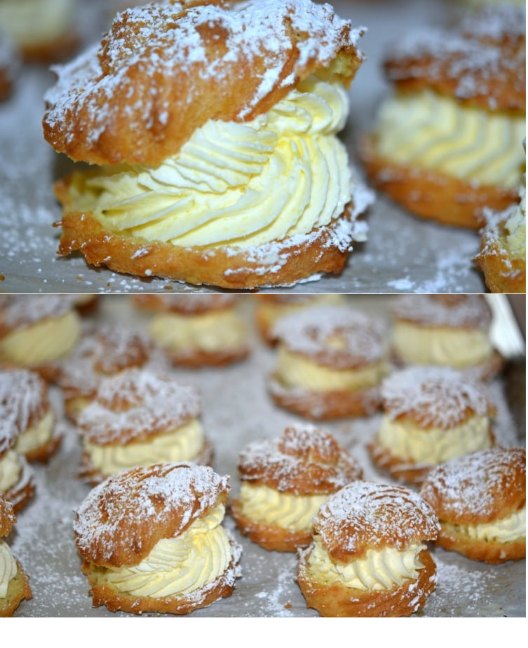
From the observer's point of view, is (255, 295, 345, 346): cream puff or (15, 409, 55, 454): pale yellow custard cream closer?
(15, 409, 55, 454): pale yellow custard cream

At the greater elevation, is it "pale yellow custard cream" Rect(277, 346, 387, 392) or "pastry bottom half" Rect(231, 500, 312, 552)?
"pale yellow custard cream" Rect(277, 346, 387, 392)

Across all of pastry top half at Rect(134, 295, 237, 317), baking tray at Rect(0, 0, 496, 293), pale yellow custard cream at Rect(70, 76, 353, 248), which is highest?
pale yellow custard cream at Rect(70, 76, 353, 248)

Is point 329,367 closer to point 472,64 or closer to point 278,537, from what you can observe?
point 278,537

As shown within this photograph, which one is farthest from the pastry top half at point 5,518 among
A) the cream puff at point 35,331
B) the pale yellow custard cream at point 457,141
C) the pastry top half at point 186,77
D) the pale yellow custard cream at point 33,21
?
the pale yellow custard cream at point 33,21

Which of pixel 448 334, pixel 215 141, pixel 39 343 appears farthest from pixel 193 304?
pixel 215 141

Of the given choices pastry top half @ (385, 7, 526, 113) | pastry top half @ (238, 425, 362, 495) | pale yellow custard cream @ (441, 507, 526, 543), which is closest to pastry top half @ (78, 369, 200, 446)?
pastry top half @ (238, 425, 362, 495)

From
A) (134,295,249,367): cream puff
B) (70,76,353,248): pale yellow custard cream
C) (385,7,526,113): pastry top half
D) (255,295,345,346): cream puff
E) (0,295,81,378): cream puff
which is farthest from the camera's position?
(255,295,345,346): cream puff

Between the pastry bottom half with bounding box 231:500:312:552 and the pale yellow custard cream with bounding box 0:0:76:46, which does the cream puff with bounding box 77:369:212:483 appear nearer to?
the pastry bottom half with bounding box 231:500:312:552
